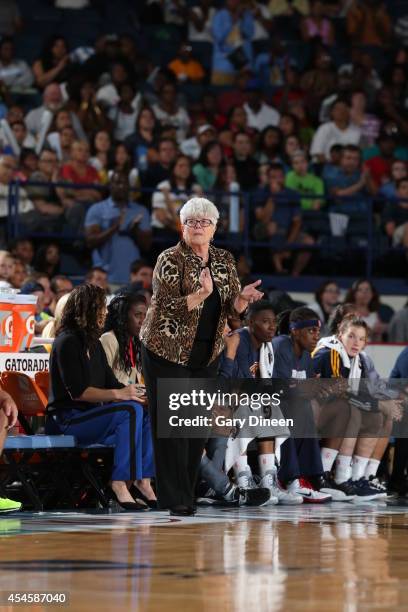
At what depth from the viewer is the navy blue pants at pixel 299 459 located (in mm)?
9961

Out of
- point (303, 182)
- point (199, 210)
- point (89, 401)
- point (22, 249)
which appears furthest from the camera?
point (303, 182)

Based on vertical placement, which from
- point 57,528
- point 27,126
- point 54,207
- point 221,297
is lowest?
point 57,528

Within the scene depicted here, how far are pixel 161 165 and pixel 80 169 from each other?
920 mm

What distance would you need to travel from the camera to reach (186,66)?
18312 millimetres

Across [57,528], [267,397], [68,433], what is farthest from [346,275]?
[57,528]

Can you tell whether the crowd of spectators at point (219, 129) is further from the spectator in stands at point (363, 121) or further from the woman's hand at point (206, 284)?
the woman's hand at point (206, 284)

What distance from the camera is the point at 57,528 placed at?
7465 millimetres

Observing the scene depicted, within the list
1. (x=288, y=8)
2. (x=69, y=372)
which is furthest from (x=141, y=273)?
(x=288, y=8)

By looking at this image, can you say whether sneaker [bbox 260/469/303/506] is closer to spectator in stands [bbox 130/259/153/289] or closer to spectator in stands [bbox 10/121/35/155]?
spectator in stands [bbox 130/259/153/289]

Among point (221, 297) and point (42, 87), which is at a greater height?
point (42, 87)

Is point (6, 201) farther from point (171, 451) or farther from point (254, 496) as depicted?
point (171, 451)

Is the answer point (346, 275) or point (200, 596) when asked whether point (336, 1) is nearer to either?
point (346, 275)

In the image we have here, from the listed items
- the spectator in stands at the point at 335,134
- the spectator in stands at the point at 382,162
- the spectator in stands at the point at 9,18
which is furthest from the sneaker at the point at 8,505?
the spectator in stands at the point at 9,18

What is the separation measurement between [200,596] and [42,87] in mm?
12496
